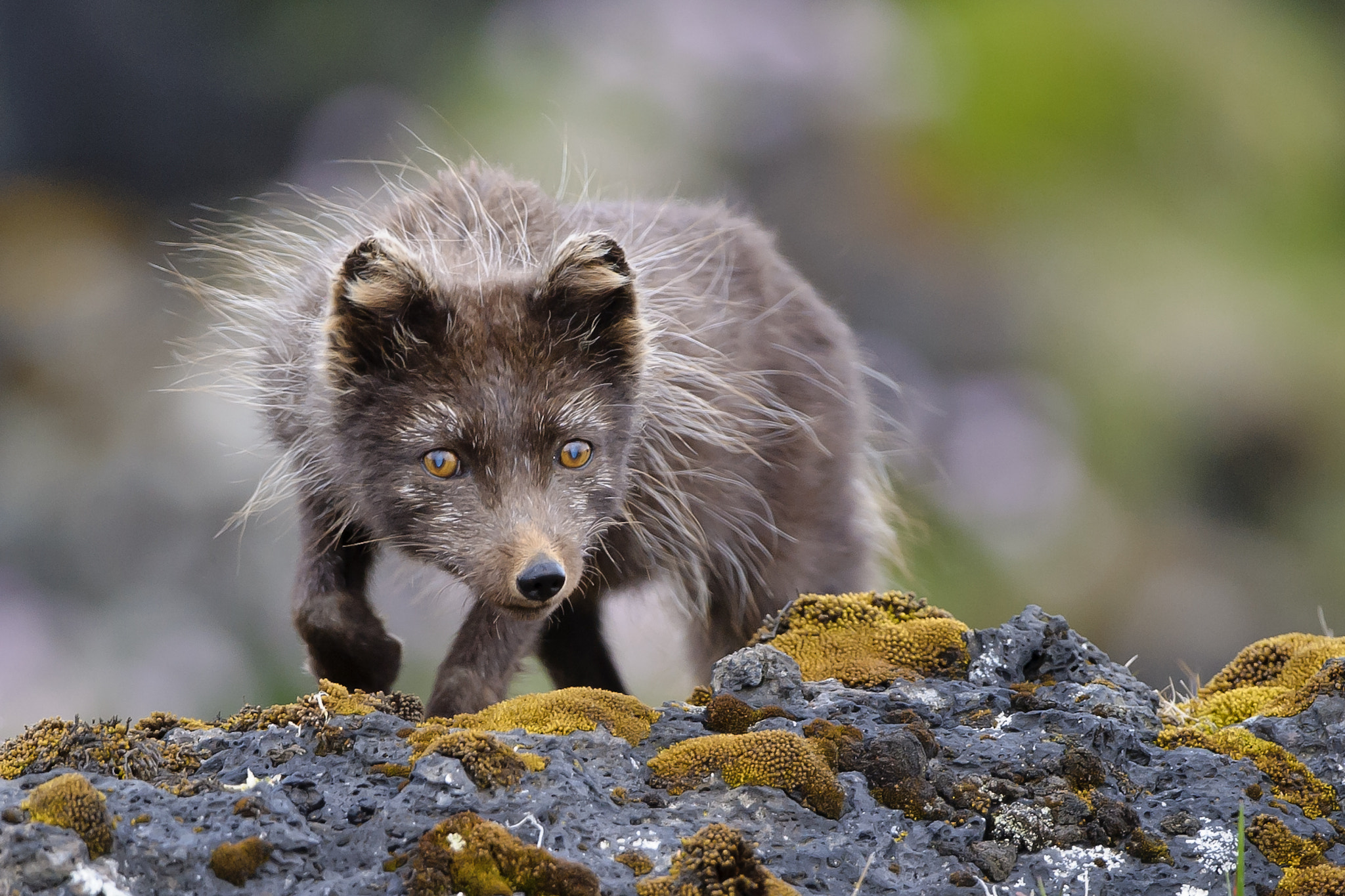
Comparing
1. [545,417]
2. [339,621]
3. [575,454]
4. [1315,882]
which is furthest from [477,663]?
Answer: [1315,882]

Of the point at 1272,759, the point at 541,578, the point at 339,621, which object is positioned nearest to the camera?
the point at 1272,759

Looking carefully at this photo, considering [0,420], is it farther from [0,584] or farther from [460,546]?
[460,546]

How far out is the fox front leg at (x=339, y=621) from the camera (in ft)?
17.7

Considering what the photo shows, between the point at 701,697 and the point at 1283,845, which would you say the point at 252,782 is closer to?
the point at 701,697

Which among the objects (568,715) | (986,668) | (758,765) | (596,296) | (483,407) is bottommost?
(758,765)

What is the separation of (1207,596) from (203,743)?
964cm

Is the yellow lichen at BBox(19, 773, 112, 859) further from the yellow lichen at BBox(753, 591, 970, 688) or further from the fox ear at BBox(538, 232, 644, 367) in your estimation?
the fox ear at BBox(538, 232, 644, 367)

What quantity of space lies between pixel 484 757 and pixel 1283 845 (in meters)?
2.06

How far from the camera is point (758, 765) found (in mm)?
3455

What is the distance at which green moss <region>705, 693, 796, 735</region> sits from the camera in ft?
12.4

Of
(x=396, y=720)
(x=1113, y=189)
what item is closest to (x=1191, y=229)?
(x=1113, y=189)

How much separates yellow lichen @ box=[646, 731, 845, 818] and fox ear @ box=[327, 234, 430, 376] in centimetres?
211

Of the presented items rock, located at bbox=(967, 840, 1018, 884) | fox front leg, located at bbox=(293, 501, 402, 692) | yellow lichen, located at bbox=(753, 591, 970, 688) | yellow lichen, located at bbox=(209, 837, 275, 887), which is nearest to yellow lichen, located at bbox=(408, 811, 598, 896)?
yellow lichen, located at bbox=(209, 837, 275, 887)

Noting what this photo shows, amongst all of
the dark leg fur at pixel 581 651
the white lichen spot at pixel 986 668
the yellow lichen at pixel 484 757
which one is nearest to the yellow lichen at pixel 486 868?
the yellow lichen at pixel 484 757
